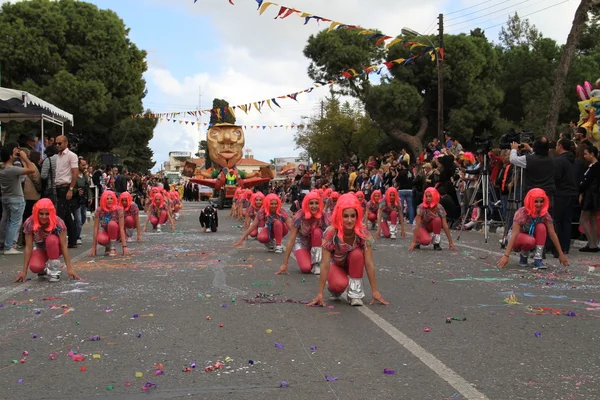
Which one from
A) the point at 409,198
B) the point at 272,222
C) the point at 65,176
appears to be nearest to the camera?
the point at 272,222

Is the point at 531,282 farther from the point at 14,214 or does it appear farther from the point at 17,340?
the point at 14,214

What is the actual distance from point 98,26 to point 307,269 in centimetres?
3520

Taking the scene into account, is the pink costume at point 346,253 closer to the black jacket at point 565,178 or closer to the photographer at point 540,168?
the photographer at point 540,168

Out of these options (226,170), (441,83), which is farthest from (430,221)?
(226,170)

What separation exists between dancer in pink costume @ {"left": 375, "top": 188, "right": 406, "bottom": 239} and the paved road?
511 centimetres

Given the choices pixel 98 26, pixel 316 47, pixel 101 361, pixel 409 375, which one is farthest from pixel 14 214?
pixel 98 26

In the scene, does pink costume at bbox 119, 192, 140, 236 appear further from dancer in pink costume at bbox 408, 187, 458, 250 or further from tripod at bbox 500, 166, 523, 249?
tripod at bbox 500, 166, 523, 249

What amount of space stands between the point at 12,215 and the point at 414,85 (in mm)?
30624

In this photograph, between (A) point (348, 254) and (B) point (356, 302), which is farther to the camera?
(A) point (348, 254)

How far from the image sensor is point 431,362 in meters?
4.95

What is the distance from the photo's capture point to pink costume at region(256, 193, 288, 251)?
39.4 feet

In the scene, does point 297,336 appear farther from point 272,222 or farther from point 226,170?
point 226,170

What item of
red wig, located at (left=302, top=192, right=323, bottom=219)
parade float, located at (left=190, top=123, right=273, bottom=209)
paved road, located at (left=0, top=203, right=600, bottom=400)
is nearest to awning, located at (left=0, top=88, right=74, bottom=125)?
paved road, located at (left=0, top=203, right=600, bottom=400)

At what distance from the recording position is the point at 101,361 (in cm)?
507
